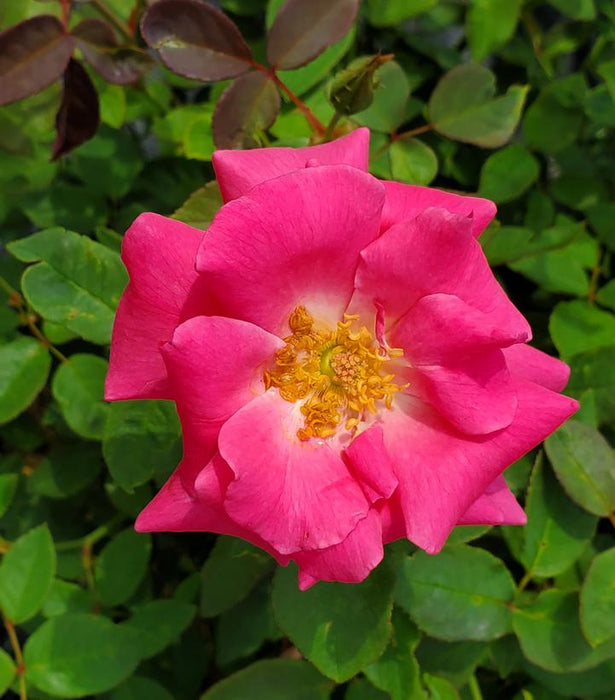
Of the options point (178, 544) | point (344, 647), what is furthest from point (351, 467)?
point (178, 544)

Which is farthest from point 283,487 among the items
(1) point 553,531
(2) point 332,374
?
(1) point 553,531

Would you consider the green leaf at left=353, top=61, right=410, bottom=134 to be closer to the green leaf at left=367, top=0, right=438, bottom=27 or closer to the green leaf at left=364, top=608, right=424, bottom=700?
the green leaf at left=367, top=0, right=438, bottom=27

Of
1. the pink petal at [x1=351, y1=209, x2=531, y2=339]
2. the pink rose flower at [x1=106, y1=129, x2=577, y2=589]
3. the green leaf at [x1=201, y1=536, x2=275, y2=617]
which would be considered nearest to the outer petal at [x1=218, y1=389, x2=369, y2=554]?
the pink rose flower at [x1=106, y1=129, x2=577, y2=589]

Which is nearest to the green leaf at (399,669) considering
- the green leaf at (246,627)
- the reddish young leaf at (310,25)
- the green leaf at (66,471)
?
the green leaf at (246,627)

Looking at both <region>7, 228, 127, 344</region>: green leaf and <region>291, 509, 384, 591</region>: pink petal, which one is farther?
<region>7, 228, 127, 344</region>: green leaf

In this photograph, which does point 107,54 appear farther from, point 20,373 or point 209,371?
point 209,371

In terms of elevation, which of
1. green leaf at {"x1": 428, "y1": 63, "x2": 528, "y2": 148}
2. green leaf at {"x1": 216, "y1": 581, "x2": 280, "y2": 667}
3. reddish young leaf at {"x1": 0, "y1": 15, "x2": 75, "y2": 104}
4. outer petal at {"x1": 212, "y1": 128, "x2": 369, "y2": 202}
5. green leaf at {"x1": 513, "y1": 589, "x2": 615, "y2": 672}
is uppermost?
reddish young leaf at {"x1": 0, "y1": 15, "x2": 75, "y2": 104}
